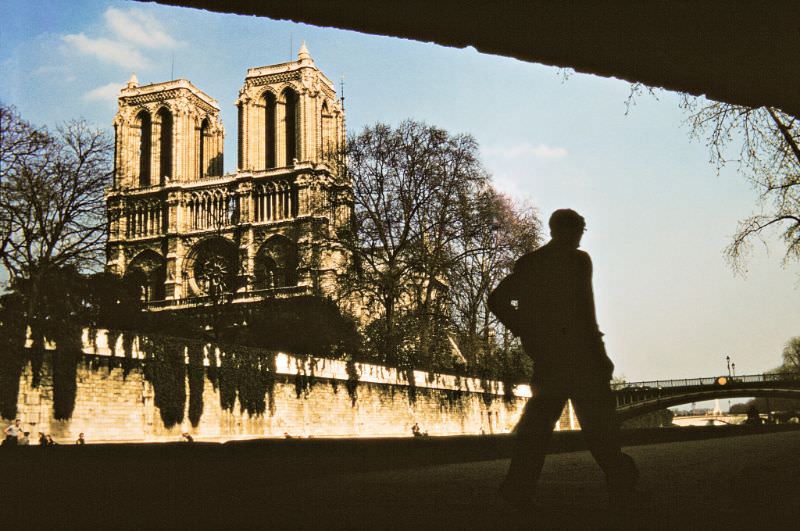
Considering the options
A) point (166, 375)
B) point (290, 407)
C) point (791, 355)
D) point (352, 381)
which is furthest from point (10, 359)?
point (791, 355)

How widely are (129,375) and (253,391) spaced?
456cm

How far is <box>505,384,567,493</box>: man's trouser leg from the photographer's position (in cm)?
387

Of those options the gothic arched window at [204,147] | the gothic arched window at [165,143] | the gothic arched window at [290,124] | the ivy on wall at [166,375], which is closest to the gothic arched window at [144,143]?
the gothic arched window at [165,143]

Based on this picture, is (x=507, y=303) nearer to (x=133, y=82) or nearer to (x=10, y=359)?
(x=10, y=359)

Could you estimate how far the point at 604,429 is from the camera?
12.7 ft

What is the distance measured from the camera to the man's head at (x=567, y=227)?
393 centimetres

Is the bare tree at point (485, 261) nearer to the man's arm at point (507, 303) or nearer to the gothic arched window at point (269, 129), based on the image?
the man's arm at point (507, 303)

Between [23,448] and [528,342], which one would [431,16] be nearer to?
[528,342]

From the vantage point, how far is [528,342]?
12.8 feet

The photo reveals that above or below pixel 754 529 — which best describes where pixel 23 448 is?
above

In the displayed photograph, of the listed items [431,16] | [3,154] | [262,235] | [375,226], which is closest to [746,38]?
[431,16]

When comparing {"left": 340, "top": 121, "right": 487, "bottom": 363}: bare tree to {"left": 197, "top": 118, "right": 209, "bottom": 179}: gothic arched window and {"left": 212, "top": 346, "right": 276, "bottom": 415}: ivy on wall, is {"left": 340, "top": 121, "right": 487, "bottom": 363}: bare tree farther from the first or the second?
{"left": 197, "top": 118, "right": 209, "bottom": 179}: gothic arched window

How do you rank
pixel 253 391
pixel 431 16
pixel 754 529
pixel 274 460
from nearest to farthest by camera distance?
pixel 754 529 → pixel 431 16 → pixel 274 460 → pixel 253 391

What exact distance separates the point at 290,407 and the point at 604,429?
79.0 ft
